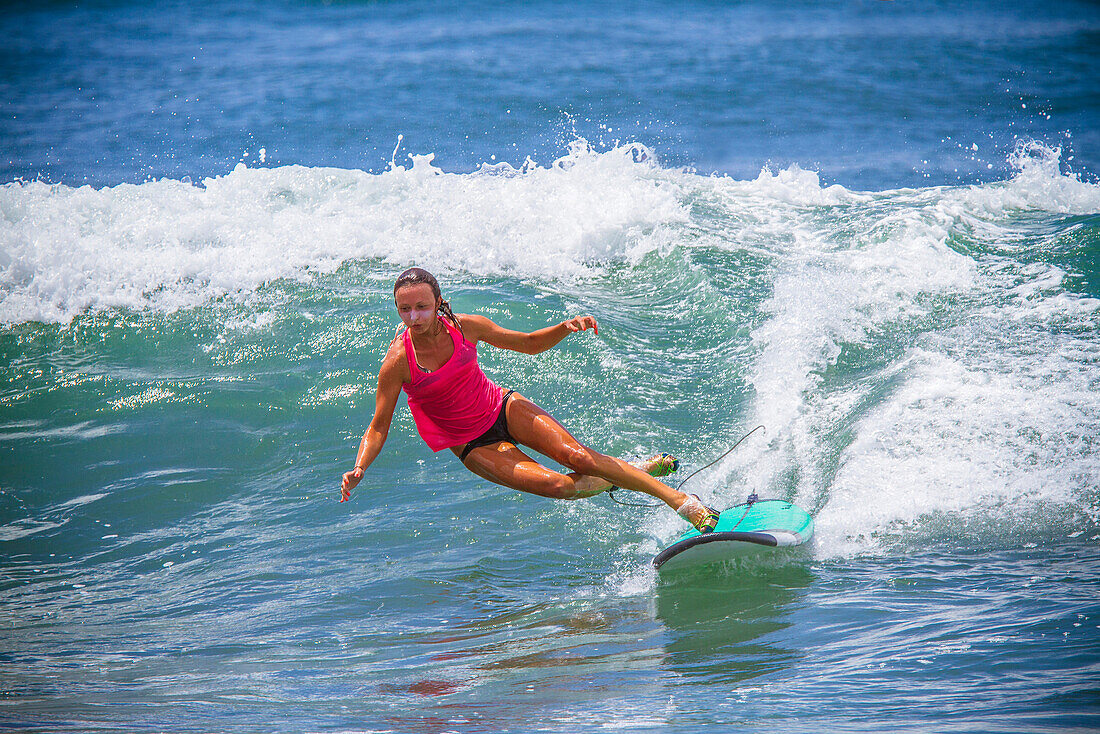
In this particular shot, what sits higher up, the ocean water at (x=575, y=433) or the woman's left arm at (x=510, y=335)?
the woman's left arm at (x=510, y=335)

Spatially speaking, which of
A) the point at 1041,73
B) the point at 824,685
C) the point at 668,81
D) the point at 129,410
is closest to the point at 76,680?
the point at 824,685

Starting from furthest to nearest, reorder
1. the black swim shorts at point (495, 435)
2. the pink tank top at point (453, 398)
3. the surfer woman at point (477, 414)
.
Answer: the black swim shorts at point (495, 435)
the pink tank top at point (453, 398)
the surfer woman at point (477, 414)

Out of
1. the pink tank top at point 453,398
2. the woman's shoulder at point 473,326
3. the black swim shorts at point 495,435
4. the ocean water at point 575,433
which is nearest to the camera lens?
the ocean water at point 575,433

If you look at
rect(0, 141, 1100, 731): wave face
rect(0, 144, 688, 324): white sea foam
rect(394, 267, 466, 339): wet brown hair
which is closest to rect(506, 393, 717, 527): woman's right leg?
rect(0, 141, 1100, 731): wave face

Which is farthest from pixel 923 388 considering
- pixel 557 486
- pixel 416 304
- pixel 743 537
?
pixel 416 304

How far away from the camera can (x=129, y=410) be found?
811cm

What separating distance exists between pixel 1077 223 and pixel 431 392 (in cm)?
970

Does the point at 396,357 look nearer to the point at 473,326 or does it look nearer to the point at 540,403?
the point at 473,326

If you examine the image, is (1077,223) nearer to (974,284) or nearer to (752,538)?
(974,284)

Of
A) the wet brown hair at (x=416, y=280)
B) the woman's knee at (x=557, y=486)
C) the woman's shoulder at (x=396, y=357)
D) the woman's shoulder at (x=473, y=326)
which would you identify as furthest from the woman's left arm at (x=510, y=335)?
the woman's knee at (x=557, y=486)

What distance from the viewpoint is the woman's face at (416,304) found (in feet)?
15.2

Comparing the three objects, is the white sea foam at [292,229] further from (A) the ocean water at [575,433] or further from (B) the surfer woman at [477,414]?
(B) the surfer woman at [477,414]

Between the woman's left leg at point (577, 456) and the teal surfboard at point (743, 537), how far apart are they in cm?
20

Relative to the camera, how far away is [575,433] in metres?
7.37
